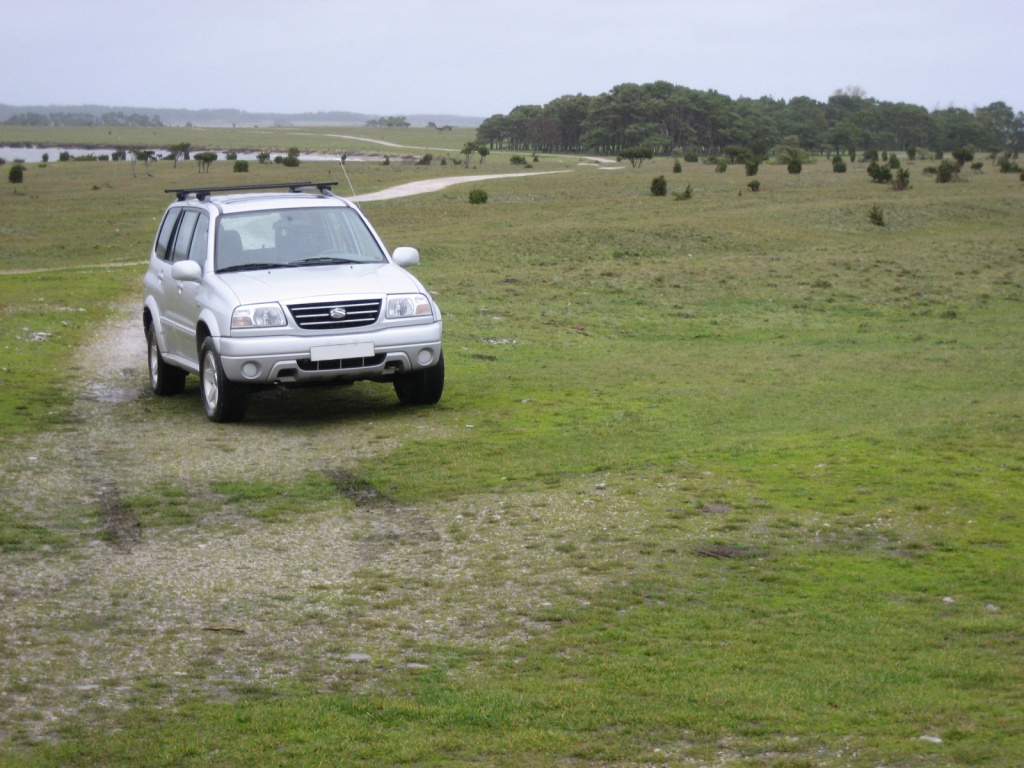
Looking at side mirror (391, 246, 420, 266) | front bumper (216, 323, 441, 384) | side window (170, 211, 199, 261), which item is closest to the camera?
front bumper (216, 323, 441, 384)

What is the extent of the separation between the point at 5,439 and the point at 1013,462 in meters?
7.70

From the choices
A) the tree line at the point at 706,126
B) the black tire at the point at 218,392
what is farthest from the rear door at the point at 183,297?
the tree line at the point at 706,126

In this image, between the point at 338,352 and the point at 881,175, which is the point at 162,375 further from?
the point at 881,175

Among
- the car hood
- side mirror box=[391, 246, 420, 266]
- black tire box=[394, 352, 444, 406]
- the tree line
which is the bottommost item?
black tire box=[394, 352, 444, 406]

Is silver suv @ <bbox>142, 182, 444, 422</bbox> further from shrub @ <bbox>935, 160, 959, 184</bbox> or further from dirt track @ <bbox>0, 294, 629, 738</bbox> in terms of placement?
shrub @ <bbox>935, 160, 959, 184</bbox>

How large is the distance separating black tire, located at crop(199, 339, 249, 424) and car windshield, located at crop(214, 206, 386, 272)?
0.86 m

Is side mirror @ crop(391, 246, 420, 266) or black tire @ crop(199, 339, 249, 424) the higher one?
side mirror @ crop(391, 246, 420, 266)

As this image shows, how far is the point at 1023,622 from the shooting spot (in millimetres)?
5793

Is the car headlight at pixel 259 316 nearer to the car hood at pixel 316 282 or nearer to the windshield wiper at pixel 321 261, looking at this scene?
the car hood at pixel 316 282

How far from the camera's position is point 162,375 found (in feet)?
40.8

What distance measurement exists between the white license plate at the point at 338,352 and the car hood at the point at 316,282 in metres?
0.43

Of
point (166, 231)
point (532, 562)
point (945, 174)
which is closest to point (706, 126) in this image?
point (945, 174)

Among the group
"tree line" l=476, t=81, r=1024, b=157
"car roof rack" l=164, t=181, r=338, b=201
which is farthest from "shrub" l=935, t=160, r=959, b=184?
"tree line" l=476, t=81, r=1024, b=157

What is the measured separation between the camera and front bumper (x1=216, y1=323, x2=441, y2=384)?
10.4 metres
